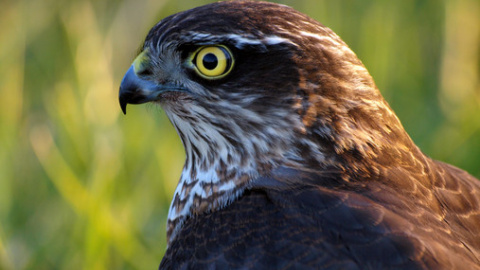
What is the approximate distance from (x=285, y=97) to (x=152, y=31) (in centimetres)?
86

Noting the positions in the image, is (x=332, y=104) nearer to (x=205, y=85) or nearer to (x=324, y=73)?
(x=324, y=73)

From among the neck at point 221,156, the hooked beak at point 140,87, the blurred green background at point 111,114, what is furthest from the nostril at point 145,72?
the blurred green background at point 111,114

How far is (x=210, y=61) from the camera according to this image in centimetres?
384

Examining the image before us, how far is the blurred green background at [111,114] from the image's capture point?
545 cm

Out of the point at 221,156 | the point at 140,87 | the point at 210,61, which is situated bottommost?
the point at 221,156

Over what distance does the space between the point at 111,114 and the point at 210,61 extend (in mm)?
2740

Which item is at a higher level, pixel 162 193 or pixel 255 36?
pixel 255 36

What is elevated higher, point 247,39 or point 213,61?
point 247,39

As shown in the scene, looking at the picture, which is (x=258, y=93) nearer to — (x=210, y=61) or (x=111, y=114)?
(x=210, y=61)

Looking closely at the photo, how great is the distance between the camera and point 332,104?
3.86 metres

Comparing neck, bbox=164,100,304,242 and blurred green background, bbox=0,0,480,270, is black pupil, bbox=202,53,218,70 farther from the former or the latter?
blurred green background, bbox=0,0,480,270

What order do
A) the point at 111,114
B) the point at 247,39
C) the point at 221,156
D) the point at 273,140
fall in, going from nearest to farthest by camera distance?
the point at 247,39 → the point at 273,140 → the point at 221,156 → the point at 111,114

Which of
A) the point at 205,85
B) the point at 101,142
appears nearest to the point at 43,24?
the point at 101,142

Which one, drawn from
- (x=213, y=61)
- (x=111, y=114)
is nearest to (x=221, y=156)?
(x=213, y=61)
